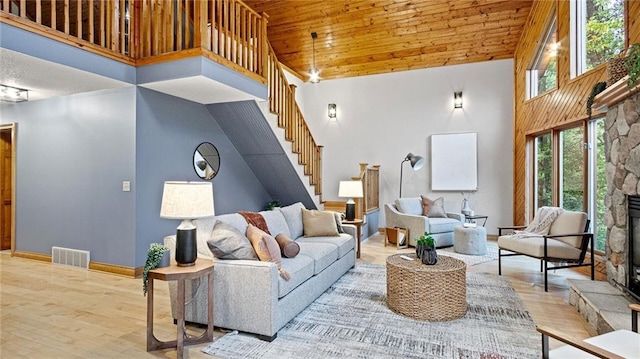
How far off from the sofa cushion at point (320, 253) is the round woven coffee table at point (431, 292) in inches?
30.3

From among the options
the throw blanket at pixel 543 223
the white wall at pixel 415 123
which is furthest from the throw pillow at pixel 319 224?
the white wall at pixel 415 123

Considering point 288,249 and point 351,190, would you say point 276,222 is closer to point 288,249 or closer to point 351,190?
point 288,249

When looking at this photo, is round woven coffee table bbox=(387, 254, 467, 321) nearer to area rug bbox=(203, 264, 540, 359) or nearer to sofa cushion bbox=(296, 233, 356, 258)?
area rug bbox=(203, 264, 540, 359)

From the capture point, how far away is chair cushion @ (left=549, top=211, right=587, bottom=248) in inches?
148

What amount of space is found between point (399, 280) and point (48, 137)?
5084 millimetres

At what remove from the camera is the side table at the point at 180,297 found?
2.28 m

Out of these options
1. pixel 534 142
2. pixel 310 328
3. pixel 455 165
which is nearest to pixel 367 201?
pixel 455 165

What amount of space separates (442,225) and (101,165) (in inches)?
203

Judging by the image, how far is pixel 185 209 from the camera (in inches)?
94.4

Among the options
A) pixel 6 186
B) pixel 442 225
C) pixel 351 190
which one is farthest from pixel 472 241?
pixel 6 186

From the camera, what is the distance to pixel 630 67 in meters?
2.74

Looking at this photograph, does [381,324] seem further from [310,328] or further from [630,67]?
[630,67]

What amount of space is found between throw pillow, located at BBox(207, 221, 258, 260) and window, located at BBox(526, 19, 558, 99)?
4.91 m

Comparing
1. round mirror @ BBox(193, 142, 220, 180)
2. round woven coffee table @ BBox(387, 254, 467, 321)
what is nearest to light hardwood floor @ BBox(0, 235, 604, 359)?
round woven coffee table @ BBox(387, 254, 467, 321)
